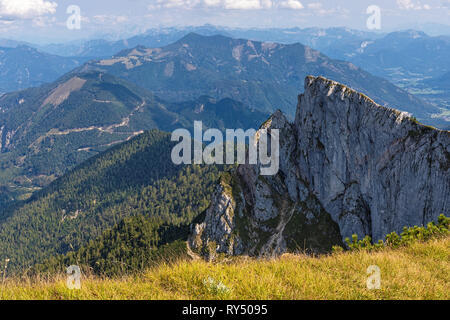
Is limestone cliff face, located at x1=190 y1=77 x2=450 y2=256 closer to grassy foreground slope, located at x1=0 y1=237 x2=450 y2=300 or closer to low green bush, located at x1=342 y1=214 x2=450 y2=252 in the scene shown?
low green bush, located at x1=342 y1=214 x2=450 y2=252

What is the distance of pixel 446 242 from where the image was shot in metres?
14.0

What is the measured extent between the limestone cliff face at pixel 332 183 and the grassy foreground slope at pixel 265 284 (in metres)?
21.8

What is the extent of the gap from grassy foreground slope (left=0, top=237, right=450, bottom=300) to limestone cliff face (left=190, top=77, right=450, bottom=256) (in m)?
21.8

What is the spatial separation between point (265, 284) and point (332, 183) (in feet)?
233

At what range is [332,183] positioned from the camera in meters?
74.4

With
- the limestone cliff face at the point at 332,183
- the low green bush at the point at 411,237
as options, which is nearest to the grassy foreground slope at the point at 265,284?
the low green bush at the point at 411,237

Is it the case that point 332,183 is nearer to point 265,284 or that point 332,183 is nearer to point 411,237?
point 411,237

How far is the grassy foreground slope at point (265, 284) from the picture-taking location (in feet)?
27.7

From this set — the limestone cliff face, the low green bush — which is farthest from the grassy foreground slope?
the limestone cliff face

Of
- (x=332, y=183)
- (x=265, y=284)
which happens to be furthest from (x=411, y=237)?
(x=332, y=183)

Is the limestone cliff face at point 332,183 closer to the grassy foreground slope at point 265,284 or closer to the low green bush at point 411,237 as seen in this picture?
the low green bush at point 411,237
